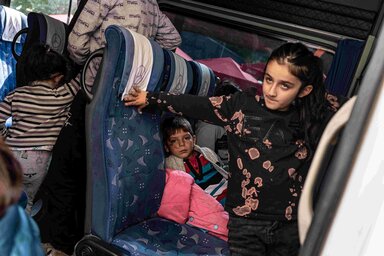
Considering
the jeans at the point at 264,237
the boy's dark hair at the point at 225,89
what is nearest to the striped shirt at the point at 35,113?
the jeans at the point at 264,237

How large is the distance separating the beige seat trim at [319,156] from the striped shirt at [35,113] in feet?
5.65

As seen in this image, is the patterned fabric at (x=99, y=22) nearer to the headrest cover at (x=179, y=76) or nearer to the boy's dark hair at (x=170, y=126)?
the headrest cover at (x=179, y=76)

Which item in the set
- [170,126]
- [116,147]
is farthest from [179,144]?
[116,147]

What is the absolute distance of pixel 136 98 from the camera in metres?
1.87

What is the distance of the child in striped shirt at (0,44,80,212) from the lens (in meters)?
2.18

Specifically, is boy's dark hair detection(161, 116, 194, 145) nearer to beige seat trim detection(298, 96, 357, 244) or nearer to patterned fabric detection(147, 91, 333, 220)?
patterned fabric detection(147, 91, 333, 220)

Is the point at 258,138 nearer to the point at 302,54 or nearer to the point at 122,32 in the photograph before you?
the point at 302,54

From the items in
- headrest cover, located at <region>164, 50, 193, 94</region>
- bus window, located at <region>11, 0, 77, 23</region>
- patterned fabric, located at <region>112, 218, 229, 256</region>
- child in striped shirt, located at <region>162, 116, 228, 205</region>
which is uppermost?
bus window, located at <region>11, 0, 77, 23</region>

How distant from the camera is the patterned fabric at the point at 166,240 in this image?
→ 187 cm

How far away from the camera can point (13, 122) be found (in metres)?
2.22

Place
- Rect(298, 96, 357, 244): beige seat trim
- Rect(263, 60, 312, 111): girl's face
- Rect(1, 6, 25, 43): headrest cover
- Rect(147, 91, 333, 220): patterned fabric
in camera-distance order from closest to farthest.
A: Rect(298, 96, 357, 244): beige seat trim
Rect(263, 60, 312, 111): girl's face
Rect(147, 91, 333, 220): patterned fabric
Rect(1, 6, 25, 43): headrest cover

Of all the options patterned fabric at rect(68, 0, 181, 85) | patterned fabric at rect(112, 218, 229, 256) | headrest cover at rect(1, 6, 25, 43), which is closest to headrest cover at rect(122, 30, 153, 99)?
patterned fabric at rect(68, 0, 181, 85)

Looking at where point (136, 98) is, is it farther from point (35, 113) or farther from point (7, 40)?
point (7, 40)

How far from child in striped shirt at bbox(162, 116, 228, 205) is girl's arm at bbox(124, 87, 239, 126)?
0.52 meters
